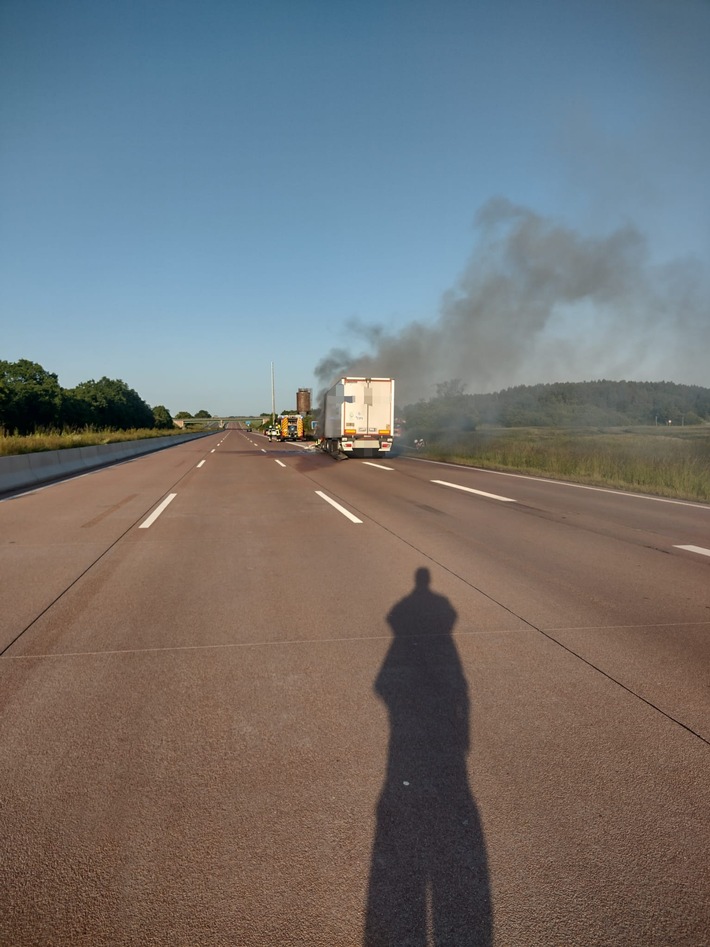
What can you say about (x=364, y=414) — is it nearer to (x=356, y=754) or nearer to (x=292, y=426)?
(x=356, y=754)

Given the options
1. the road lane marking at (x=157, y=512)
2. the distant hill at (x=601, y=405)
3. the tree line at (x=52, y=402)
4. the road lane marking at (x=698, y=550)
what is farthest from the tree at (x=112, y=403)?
the road lane marking at (x=698, y=550)

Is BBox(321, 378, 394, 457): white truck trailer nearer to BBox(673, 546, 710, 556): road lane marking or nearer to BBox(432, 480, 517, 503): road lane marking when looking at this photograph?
BBox(432, 480, 517, 503): road lane marking

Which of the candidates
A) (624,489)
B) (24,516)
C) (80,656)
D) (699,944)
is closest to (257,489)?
(24,516)

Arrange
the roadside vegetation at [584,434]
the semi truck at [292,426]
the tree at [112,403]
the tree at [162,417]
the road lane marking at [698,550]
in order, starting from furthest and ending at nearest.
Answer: the tree at [162,417] → the tree at [112,403] → the semi truck at [292,426] → the roadside vegetation at [584,434] → the road lane marking at [698,550]

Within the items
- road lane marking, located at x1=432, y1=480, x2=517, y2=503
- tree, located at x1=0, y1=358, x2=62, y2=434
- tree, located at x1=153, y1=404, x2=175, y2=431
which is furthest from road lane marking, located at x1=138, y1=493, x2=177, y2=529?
tree, located at x1=153, y1=404, x2=175, y2=431

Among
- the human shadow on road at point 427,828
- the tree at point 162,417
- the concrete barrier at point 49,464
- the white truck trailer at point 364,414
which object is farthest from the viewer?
the tree at point 162,417

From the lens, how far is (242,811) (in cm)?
287

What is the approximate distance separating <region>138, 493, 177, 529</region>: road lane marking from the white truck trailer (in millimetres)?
12131

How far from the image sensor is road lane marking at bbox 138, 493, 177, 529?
439 inches

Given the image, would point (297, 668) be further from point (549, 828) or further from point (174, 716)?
point (549, 828)

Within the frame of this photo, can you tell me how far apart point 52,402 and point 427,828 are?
269ft

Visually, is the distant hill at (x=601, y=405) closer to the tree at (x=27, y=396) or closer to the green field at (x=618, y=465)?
the green field at (x=618, y=465)

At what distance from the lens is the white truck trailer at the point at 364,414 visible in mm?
26641

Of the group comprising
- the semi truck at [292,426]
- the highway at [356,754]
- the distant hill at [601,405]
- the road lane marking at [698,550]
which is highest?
the distant hill at [601,405]
